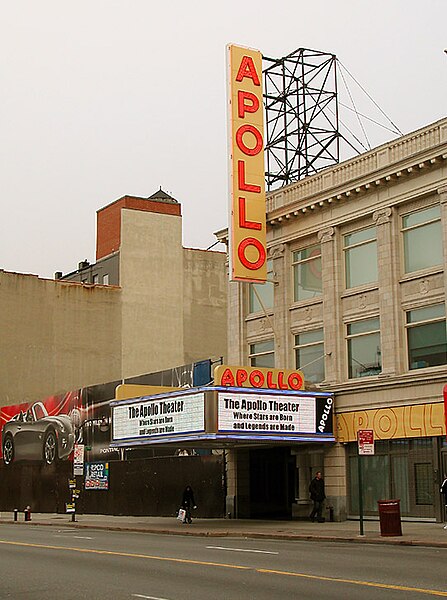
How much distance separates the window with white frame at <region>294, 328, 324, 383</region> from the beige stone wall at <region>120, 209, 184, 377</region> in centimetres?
2655

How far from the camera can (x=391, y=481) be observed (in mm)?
34094

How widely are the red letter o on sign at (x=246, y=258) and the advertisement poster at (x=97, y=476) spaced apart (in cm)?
1439

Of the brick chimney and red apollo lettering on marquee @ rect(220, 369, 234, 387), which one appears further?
the brick chimney

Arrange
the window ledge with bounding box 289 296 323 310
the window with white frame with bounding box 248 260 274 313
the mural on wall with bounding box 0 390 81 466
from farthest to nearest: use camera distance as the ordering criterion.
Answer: the mural on wall with bounding box 0 390 81 466 → the window with white frame with bounding box 248 260 274 313 → the window ledge with bounding box 289 296 323 310

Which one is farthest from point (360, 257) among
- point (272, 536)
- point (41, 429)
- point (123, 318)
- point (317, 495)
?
point (123, 318)

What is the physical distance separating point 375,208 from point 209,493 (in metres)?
13.8

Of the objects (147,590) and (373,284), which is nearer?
(147,590)

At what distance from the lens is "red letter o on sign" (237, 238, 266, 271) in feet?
122

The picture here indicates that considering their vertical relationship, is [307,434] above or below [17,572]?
above

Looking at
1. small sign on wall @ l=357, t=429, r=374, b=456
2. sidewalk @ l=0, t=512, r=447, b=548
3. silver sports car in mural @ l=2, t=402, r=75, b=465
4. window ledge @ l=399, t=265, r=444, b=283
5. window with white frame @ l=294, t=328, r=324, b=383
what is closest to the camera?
sidewalk @ l=0, t=512, r=447, b=548

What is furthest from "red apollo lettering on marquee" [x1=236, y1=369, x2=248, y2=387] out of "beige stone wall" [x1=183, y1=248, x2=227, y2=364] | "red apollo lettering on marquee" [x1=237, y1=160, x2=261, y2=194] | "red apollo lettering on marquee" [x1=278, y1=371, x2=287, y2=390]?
"beige stone wall" [x1=183, y1=248, x2=227, y2=364]

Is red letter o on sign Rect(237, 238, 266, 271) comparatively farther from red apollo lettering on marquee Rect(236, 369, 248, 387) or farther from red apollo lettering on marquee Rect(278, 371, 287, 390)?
red apollo lettering on marquee Rect(236, 369, 248, 387)

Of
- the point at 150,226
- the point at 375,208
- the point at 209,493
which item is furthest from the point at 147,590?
the point at 150,226

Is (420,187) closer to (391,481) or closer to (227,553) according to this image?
(391,481)
